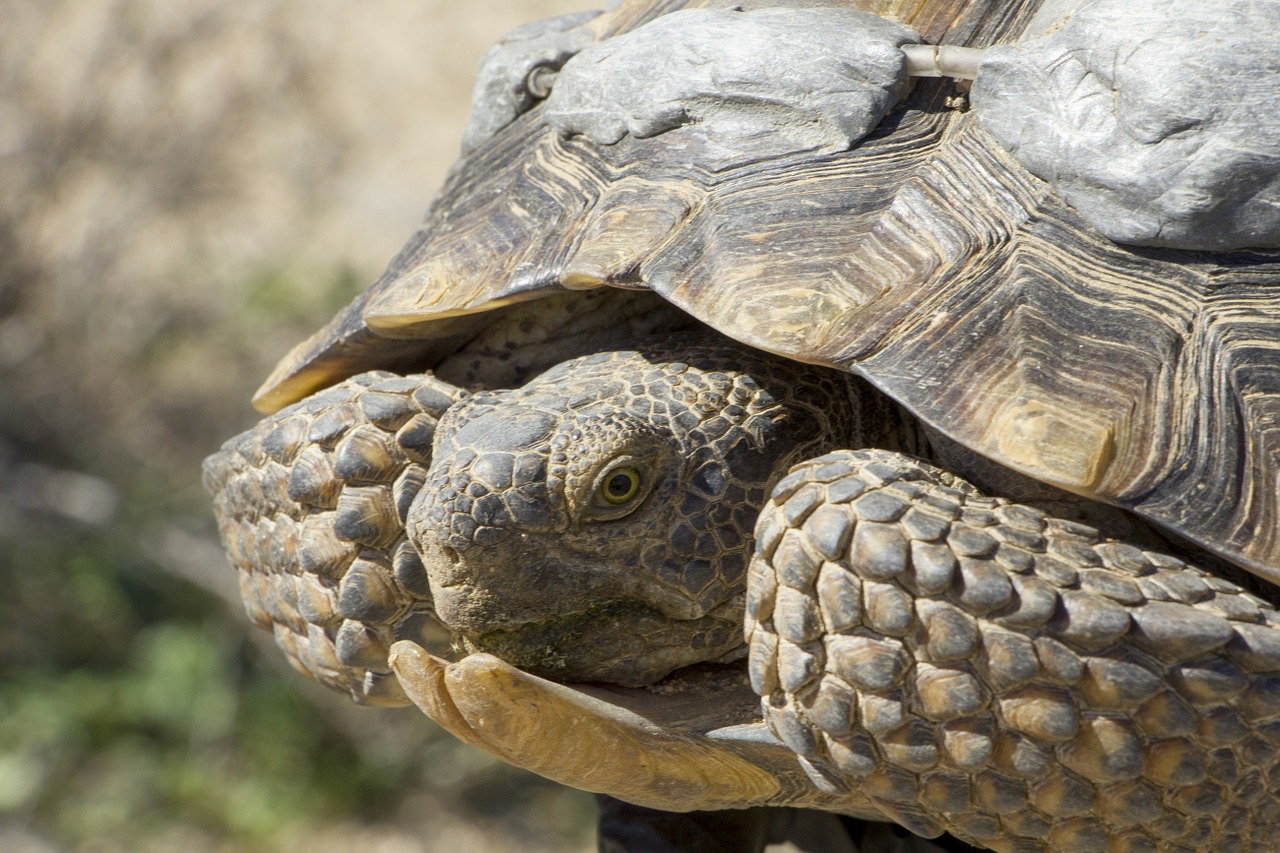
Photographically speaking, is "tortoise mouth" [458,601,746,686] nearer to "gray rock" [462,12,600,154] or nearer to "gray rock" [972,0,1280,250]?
"gray rock" [972,0,1280,250]

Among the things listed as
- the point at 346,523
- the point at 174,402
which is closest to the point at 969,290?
the point at 346,523

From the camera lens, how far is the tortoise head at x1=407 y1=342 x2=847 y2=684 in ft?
5.39

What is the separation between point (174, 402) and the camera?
624 cm

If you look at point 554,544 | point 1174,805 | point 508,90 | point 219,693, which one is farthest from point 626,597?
point 219,693

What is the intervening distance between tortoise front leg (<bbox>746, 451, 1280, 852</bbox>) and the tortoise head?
0.61 feet

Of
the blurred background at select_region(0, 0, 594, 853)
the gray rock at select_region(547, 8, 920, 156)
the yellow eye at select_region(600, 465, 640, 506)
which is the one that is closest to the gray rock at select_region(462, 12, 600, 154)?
the gray rock at select_region(547, 8, 920, 156)

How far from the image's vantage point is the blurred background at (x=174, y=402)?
4977mm

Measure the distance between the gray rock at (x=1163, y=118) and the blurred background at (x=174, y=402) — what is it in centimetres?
413

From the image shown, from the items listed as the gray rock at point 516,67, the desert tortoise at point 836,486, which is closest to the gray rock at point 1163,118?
the desert tortoise at point 836,486

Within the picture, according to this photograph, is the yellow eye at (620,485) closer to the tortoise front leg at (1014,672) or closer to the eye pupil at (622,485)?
the eye pupil at (622,485)

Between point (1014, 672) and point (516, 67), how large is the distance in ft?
4.41

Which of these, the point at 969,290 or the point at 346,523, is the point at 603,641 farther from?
the point at 969,290

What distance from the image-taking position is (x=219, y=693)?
507 cm

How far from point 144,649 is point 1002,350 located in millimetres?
4711
